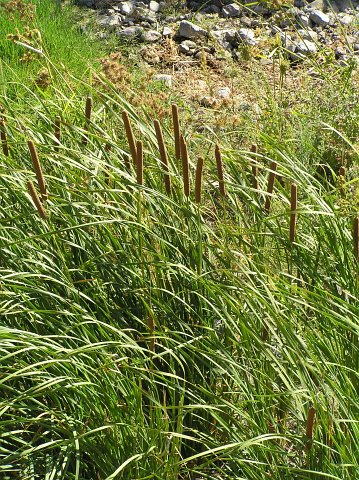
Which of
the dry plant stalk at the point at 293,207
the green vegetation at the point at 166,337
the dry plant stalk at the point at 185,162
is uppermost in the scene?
the dry plant stalk at the point at 185,162

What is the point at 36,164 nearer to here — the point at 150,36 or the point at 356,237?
the point at 356,237

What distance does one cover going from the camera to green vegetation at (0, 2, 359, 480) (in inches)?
90.0

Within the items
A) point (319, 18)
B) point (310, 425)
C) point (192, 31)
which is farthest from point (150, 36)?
point (310, 425)

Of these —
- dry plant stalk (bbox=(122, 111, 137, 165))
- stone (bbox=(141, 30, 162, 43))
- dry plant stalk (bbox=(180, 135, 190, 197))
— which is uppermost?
dry plant stalk (bbox=(122, 111, 137, 165))

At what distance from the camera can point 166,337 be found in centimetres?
233

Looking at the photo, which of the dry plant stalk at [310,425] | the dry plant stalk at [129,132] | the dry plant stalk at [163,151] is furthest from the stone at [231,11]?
the dry plant stalk at [310,425]

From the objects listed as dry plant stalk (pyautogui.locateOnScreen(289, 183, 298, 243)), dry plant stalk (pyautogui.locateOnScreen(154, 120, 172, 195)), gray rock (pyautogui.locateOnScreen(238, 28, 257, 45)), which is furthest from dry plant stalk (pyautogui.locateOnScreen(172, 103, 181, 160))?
gray rock (pyautogui.locateOnScreen(238, 28, 257, 45))

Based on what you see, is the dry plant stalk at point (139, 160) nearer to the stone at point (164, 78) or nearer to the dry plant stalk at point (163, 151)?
the dry plant stalk at point (163, 151)

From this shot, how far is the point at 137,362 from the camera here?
2287 millimetres

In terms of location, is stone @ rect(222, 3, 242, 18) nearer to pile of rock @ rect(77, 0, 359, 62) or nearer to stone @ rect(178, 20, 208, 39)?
pile of rock @ rect(77, 0, 359, 62)

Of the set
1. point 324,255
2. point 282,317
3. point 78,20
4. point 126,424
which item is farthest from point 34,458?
point 78,20

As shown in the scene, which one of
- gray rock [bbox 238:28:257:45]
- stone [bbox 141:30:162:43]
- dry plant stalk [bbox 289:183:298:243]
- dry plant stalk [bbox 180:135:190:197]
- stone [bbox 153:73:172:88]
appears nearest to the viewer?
dry plant stalk [bbox 289:183:298:243]

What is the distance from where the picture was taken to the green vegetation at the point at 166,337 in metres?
2.29

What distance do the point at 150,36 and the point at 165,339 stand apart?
5558 mm
